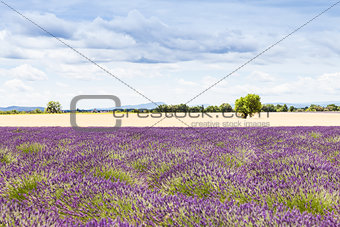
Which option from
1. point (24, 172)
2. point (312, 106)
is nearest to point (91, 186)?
point (24, 172)

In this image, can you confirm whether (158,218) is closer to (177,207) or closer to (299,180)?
(177,207)

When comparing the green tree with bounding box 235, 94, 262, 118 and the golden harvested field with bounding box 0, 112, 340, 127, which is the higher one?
the green tree with bounding box 235, 94, 262, 118

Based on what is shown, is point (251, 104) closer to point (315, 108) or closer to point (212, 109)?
→ point (212, 109)

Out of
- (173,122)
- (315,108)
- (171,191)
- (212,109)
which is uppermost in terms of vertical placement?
(315,108)

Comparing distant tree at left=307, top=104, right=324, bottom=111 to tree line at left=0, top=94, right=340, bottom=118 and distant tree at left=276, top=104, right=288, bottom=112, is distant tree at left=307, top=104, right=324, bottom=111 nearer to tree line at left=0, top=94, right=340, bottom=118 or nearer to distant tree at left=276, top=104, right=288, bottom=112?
tree line at left=0, top=94, right=340, bottom=118

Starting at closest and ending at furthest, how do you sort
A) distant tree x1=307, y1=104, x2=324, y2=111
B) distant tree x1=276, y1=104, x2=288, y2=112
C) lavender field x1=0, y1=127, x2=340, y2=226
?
1. lavender field x1=0, y1=127, x2=340, y2=226
2. distant tree x1=307, y1=104, x2=324, y2=111
3. distant tree x1=276, y1=104, x2=288, y2=112

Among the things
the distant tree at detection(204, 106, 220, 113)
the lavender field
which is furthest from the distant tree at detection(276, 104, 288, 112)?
the lavender field

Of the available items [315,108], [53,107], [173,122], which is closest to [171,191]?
[173,122]

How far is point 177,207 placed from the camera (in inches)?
92.0

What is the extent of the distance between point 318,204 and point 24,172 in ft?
10.1

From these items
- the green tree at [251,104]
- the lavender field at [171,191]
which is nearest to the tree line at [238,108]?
the green tree at [251,104]

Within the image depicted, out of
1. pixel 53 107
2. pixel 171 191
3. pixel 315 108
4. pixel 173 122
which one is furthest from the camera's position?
pixel 315 108

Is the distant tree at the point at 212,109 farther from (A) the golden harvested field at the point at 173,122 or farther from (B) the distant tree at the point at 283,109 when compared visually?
(A) the golden harvested field at the point at 173,122

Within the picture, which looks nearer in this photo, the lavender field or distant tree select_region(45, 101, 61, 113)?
the lavender field
